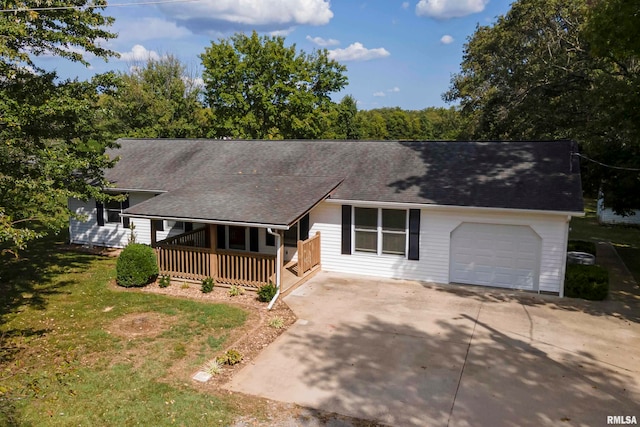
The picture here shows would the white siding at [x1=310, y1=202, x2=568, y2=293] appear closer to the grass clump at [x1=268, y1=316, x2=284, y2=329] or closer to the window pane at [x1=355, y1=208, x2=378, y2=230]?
the window pane at [x1=355, y1=208, x2=378, y2=230]

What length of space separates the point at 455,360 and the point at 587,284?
6105mm

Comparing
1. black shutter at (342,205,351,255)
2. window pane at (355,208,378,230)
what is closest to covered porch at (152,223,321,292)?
black shutter at (342,205,351,255)

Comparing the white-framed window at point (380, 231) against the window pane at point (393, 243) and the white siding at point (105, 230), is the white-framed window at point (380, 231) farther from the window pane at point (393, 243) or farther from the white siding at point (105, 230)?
the white siding at point (105, 230)

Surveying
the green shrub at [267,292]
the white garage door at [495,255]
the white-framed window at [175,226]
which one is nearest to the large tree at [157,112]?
the white-framed window at [175,226]

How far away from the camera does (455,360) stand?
8.81 metres

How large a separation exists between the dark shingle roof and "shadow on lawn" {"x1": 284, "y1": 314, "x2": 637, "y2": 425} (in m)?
4.14

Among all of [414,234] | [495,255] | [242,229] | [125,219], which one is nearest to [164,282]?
[242,229]

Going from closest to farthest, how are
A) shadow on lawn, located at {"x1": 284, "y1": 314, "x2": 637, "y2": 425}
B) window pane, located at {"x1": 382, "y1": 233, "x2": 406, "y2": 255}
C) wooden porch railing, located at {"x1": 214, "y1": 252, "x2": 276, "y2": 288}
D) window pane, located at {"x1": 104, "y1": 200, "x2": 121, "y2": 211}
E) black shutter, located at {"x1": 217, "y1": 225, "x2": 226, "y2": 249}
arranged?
1. shadow on lawn, located at {"x1": 284, "y1": 314, "x2": 637, "y2": 425}
2. wooden porch railing, located at {"x1": 214, "y1": 252, "x2": 276, "y2": 288}
3. window pane, located at {"x1": 382, "y1": 233, "x2": 406, "y2": 255}
4. black shutter, located at {"x1": 217, "y1": 225, "x2": 226, "y2": 249}
5. window pane, located at {"x1": 104, "y1": 200, "x2": 121, "y2": 211}

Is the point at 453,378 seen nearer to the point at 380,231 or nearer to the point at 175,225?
the point at 380,231

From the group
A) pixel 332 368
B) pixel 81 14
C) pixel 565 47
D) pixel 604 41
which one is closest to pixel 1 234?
pixel 332 368

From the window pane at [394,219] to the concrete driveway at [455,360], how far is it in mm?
2454

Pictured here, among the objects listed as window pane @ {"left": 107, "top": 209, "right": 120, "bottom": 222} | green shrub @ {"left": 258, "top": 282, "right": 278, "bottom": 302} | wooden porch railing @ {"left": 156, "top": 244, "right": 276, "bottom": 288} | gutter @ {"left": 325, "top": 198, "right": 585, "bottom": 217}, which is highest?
gutter @ {"left": 325, "top": 198, "right": 585, "bottom": 217}

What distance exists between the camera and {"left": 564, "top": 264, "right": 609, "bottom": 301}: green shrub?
12.4m

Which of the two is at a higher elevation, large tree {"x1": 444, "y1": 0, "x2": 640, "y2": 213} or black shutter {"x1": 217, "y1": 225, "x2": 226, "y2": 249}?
large tree {"x1": 444, "y1": 0, "x2": 640, "y2": 213}
